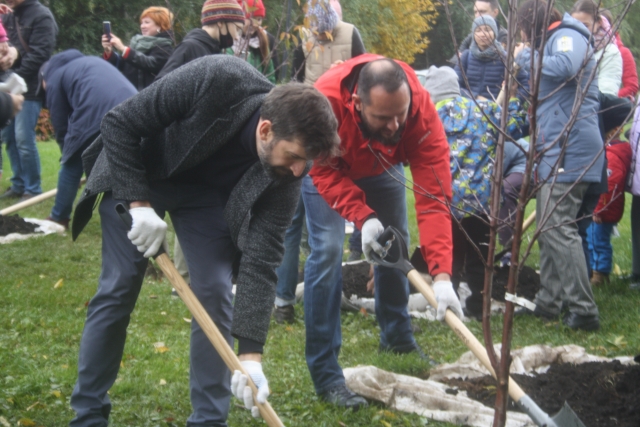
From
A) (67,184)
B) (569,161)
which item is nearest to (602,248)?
(569,161)

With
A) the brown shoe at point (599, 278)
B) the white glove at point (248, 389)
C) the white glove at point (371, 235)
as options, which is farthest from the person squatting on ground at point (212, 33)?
the brown shoe at point (599, 278)

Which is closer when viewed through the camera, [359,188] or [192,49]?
[359,188]

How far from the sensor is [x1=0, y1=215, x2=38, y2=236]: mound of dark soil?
7074 millimetres

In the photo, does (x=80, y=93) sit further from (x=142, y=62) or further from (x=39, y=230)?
(x=39, y=230)

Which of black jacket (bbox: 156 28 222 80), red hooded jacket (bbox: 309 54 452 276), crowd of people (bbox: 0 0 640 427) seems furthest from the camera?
black jacket (bbox: 156 28 222 80)

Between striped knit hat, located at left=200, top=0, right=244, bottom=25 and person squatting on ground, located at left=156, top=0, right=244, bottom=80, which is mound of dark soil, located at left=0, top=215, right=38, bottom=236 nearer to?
person squatting on ground, located at left=156, top=0, right=244, bottom=80

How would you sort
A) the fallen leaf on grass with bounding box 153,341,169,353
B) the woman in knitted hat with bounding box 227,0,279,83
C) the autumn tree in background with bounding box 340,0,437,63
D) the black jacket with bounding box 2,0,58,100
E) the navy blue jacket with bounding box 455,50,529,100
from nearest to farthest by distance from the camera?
the fallen leaf on grass with bounding box 153,341,169,353
the woman in knitted hat with bounding box 227,0,279,83
the navy blue jacket with bounding box 455,50,529,100
the black jacket with bounding box 2,0,58,100
the autumn tree in background with bounding box 340,0,437,63

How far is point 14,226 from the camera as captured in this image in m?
7.14

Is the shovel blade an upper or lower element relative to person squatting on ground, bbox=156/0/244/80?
lower

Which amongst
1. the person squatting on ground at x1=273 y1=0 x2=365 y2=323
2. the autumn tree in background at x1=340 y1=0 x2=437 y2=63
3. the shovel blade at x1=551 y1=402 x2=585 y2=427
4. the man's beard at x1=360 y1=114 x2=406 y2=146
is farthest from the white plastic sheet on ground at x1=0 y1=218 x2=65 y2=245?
the autumn tree in background at x1=340 y1=0 x2=437 y2=63

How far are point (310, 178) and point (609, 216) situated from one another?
3267 mm

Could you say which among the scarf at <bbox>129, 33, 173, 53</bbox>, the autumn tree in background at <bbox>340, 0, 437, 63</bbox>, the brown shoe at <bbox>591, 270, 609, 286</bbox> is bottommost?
the autumn tree in background at <bbox>340, 0, 437, 63</bbox>

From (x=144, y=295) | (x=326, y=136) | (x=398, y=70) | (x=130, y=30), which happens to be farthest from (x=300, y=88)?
(x=130, y=30)

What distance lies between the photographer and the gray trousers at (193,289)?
9.97 feet
